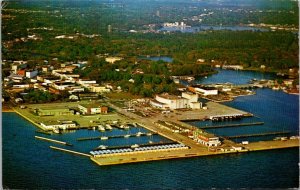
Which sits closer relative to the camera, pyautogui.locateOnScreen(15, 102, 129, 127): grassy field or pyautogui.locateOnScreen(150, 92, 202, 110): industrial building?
pyautogui.locateOnScreen(15, 102, 129, 127): grassy field

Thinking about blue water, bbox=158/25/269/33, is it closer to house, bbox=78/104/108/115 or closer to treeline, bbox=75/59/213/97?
treeline, bbox=75/59/213/97

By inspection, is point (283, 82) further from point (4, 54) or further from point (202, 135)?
point (4, 54)

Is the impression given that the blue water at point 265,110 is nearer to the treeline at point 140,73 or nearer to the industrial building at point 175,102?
the treeline at point 140,73

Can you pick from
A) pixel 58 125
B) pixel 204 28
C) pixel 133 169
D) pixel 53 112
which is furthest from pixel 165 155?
pixel 204 28

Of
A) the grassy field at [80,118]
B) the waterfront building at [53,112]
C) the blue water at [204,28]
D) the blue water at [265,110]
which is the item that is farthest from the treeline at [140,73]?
the waterfront building at [53,112]

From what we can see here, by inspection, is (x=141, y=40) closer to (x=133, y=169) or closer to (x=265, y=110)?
(x=265, y=110)

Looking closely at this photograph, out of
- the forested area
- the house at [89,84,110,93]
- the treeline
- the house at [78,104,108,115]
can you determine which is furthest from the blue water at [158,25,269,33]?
the house at [78,104,108,115]
